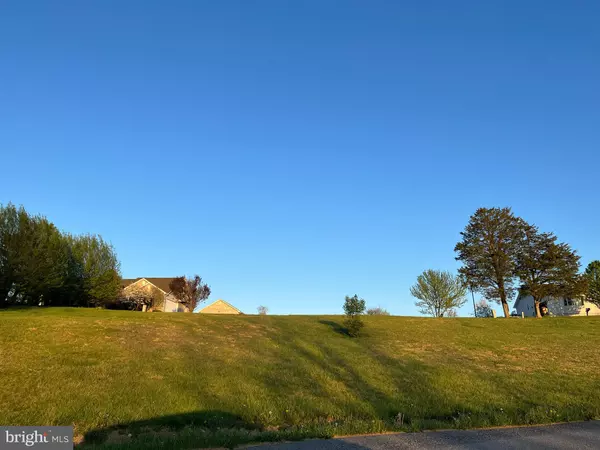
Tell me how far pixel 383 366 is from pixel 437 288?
52311 millimetres

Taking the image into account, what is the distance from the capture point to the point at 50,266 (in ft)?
143

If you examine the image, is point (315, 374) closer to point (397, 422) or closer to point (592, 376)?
point (397, 422)

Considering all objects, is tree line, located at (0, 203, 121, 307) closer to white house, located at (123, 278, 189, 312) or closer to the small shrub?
white house, located at (123, 278, 189, 312)

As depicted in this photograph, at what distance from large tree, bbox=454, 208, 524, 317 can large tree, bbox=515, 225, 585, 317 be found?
1.52m

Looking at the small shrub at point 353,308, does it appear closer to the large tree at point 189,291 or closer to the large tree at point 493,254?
the large tree at point 493,254

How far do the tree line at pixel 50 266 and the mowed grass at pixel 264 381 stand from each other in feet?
56.8

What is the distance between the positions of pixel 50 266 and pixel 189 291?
3135 cm

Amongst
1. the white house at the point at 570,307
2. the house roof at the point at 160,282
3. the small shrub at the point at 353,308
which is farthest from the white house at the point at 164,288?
the white house at the point at 570,307

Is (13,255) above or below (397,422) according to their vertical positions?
above

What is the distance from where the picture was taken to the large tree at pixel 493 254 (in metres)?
52.0

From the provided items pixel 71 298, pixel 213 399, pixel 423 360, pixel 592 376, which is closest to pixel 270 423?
pixel 213 399

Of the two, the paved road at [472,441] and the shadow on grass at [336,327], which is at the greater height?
the shadow on grass at [336,327]

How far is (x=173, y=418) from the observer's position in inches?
451

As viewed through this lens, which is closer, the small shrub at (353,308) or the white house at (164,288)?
the small shrub at (353,308)
